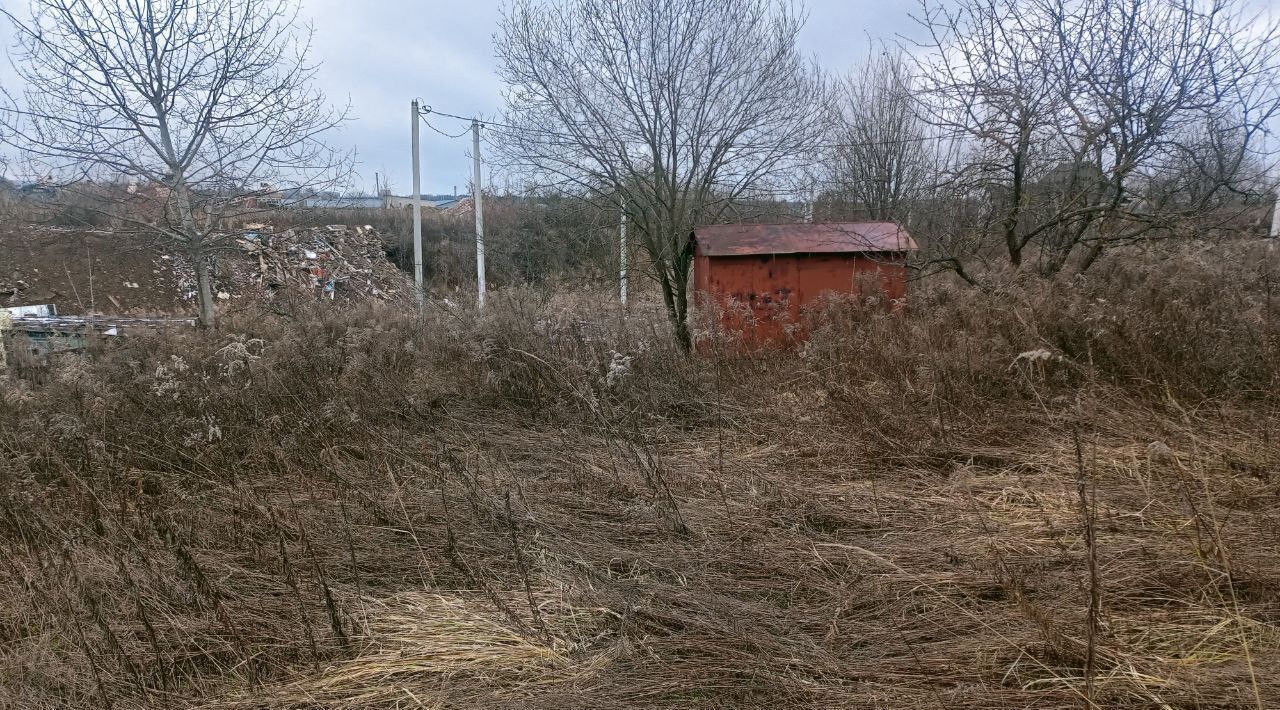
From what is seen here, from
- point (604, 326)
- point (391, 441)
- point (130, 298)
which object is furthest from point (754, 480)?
point (130, 298)

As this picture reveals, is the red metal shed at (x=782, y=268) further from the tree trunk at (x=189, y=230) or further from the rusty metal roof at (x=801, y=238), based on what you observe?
the tree trunk at (x=189, y=230)

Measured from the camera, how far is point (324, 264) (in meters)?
21.9

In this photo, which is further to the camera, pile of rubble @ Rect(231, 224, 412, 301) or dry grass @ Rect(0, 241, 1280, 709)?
pile of rubble @ Rect(231, 224, 412, 301)

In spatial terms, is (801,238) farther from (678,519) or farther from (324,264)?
(324,264)

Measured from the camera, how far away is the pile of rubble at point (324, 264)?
65.3 ft

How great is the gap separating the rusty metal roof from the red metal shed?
0.01 m

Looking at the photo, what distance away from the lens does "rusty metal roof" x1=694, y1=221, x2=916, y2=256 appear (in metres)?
8.26

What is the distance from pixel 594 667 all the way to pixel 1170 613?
2.09m

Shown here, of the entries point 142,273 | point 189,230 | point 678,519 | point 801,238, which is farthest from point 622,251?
point 142,273

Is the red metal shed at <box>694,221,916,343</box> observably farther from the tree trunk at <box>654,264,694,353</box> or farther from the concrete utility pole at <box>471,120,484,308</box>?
the concrete utility pole at <box>471,120,484,308</box>

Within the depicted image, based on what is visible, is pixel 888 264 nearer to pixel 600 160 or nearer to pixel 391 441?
pixel 600 160

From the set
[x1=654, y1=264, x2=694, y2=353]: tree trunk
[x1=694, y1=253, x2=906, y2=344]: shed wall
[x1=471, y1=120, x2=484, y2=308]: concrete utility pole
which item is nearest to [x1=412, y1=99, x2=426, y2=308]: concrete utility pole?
[x1=471, y1=120, x2=484, y2=308]: concrete utility pole

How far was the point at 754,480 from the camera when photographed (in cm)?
435

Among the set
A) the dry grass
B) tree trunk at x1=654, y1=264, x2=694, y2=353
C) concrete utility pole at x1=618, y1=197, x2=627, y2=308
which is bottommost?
the dry grass
